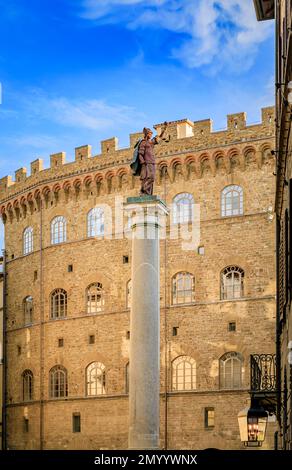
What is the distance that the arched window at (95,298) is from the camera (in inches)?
1710

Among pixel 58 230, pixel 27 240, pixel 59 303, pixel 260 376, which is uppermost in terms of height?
pixel 58 230

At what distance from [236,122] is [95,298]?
10022 mm

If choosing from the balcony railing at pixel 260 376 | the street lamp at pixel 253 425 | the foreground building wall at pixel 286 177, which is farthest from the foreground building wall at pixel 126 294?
the street lamp at pixel 253 425

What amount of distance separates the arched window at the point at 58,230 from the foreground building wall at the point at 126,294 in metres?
0.06

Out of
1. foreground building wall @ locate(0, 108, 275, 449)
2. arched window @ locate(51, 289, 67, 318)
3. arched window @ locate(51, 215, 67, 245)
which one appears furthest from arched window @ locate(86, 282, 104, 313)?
arched window @ locate(51, 215, 67, 245)

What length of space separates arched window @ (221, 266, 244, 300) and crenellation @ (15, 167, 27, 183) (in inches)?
527

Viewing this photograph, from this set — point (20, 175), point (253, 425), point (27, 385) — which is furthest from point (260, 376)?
point (20, 175)

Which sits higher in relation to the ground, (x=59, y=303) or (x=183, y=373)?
(x=59, y=303)

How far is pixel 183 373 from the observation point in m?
40.2

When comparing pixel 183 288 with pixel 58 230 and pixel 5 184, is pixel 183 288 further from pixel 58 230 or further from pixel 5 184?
pixel 5 184

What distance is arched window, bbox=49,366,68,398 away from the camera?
144 feet

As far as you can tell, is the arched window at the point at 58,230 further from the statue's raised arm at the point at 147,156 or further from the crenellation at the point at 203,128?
the statue's raised arm at the point at 147,156

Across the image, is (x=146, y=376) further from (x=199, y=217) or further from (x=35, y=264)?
(x=35, y=264)
